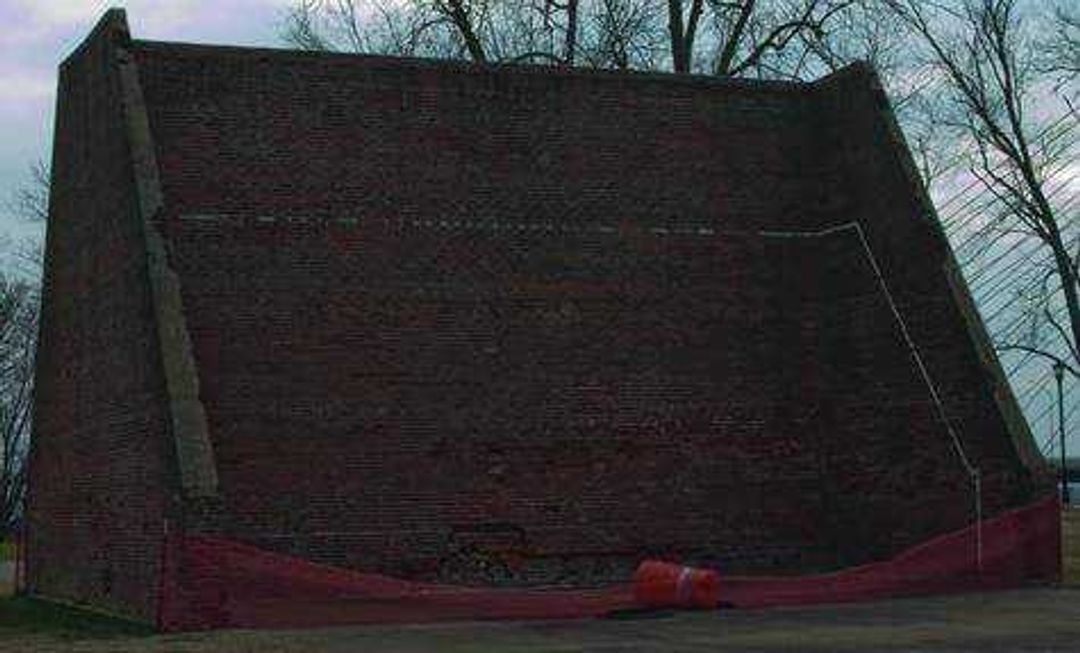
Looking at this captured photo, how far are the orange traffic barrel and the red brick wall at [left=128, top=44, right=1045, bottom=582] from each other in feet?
10.5

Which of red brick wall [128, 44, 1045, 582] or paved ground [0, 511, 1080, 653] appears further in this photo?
red brick wall [128, 44, 1045, 582]

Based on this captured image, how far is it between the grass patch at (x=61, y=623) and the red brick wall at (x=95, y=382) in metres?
0.31

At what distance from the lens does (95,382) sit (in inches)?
942

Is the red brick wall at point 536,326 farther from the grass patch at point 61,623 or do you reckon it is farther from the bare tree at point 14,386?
the bare tree at point 14,386

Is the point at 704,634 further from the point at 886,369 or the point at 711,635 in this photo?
the point at 886,369

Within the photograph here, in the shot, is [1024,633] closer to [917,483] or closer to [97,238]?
[917,483]

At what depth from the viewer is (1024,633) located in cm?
1711

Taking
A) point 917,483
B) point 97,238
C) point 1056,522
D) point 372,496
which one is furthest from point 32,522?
point 1056,522

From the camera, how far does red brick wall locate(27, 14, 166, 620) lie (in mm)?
21172

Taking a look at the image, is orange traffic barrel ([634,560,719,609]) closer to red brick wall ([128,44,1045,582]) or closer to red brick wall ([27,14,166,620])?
red brick wall ([128,44,1045,582])

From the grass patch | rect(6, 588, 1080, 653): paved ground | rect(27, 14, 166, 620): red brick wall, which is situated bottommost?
rect(6, 588, 1080, 653): paved ground

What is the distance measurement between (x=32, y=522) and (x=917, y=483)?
1421cm

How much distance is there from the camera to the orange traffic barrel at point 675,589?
20.4 metres

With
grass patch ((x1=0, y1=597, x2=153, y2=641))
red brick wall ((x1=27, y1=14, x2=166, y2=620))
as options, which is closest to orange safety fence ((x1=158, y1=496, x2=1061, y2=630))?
grass patch ((x1=0, y1=597, x2=153, y2=641))
